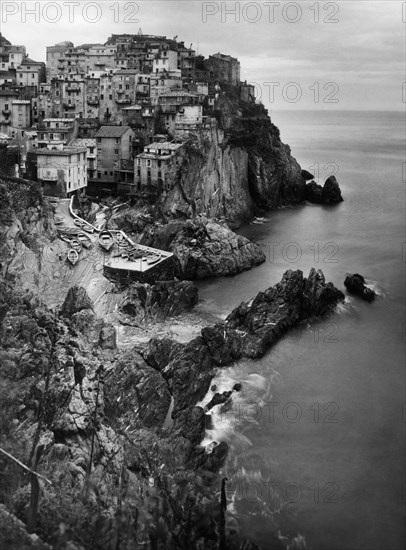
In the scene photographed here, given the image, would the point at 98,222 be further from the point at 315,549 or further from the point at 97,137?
the point at 315,549

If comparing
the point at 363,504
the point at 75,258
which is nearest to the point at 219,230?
the point at 75,258

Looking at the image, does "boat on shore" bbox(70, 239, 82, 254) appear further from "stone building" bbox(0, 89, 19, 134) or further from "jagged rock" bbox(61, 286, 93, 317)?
"stone building" bbox(0, 89, 19, 134)

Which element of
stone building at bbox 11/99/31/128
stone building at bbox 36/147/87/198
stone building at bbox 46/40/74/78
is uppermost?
stone building at bbox 46/40/74/78

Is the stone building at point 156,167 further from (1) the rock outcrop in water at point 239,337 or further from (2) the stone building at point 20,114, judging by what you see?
(1) the rock outcrop in water at point 239,337

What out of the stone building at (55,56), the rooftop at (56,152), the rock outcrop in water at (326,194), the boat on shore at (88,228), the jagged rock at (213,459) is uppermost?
the stone building at (55,56)

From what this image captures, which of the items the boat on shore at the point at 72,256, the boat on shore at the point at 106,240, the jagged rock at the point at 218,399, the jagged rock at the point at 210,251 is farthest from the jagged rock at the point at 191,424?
the jagged rock at the point at 210,251

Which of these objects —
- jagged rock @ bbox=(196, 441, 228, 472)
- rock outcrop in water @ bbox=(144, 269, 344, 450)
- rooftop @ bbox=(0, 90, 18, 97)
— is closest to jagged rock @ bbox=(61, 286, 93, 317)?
rock outcrop in water @ bbox=(144, 269, 344, 450)
